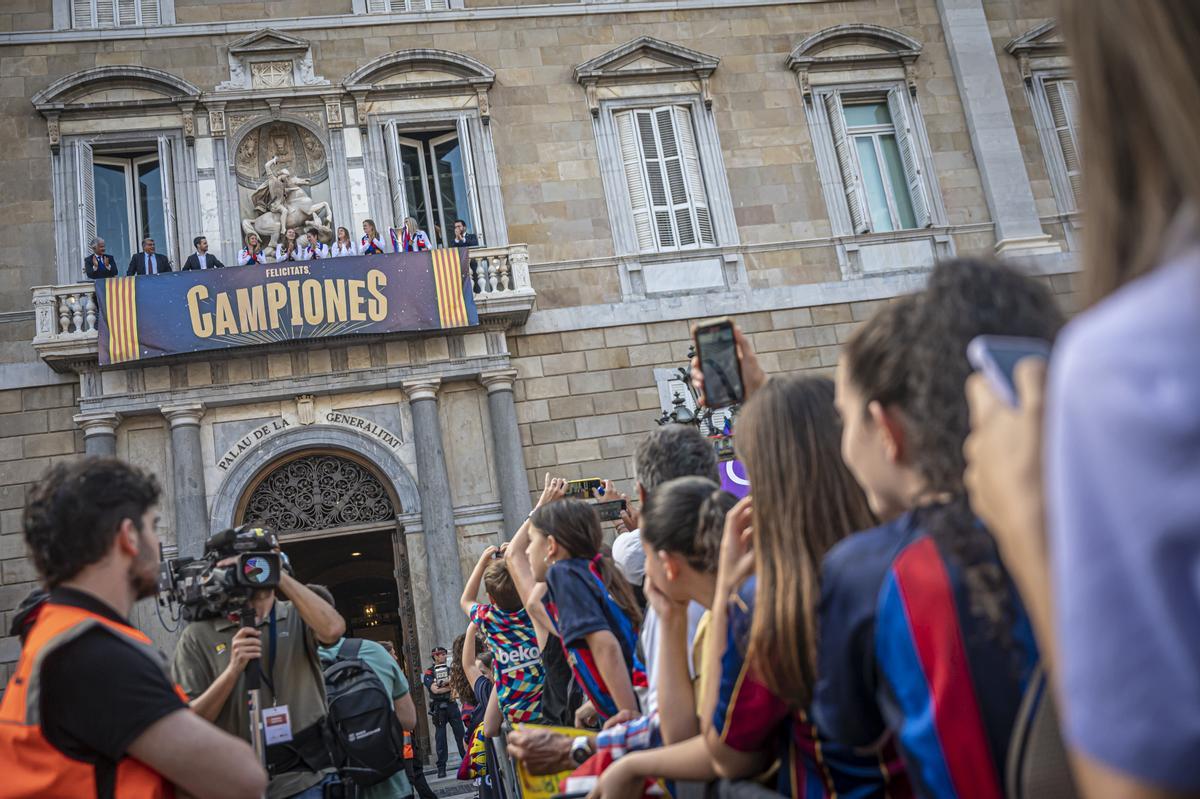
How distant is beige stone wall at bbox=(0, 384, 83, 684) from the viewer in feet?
41.3

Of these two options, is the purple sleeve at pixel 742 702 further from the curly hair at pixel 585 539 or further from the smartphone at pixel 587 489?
the smartphone at pixel 587 489

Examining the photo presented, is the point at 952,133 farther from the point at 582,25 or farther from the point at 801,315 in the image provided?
the point at 582,25

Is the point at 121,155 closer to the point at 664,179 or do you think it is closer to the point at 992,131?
the point at 664,179

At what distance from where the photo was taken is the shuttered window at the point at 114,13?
14.4 m

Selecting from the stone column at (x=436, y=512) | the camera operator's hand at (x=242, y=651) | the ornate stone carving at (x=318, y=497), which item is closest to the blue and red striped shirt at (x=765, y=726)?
the camera operator's hand at (x=242, y=651)

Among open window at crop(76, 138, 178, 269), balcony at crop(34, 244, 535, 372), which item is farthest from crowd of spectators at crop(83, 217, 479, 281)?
balcony at crop(34, 244, 535, 372)

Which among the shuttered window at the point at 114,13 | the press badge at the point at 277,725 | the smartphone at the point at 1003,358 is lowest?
the press badge at the point at 277,725

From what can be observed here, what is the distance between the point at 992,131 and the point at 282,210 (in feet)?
35.6

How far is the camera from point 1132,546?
0.72m

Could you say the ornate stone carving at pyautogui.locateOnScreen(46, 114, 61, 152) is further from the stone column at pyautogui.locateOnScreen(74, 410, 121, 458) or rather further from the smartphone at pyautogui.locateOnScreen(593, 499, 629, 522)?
the smartphone at pyautogui.locateOnScreen(593, 499, 629, 522)

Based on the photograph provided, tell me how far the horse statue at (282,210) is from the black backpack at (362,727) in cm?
1013

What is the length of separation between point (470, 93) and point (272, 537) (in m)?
11.9

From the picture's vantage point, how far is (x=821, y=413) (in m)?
2.30

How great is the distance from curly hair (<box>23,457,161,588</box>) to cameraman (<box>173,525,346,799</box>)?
1163mm
